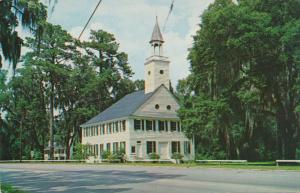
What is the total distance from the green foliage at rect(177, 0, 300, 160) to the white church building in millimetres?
10129

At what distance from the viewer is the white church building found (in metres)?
50.2

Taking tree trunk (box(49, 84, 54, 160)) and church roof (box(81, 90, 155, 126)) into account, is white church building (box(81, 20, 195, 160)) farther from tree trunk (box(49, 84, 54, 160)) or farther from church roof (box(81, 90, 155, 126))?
tree trunk (box(49, 84, 54, 160))

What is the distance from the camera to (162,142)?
52125 mm

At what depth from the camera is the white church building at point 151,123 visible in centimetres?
5022

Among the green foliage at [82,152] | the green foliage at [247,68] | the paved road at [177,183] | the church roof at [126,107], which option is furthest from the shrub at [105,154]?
the paved road at [177,183]

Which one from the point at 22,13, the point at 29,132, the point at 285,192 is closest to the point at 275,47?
the point at 22,13

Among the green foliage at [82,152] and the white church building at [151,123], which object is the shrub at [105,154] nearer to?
the white church building at [151,123]

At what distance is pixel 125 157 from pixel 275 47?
Answer: 883 inches

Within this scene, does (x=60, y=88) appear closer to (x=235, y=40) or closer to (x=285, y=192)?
(x=235, y=40)

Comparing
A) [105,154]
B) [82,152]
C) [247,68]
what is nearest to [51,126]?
[82,152]

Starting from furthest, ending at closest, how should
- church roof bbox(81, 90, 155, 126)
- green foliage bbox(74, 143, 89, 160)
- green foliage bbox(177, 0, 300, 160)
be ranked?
green foliage bbox(74, 143, 89, 160) < church roof bbox(81, 90, 155, 126) < green foliage bbox(177, 0, 300, 160)

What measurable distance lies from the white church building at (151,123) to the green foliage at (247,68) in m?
10.1

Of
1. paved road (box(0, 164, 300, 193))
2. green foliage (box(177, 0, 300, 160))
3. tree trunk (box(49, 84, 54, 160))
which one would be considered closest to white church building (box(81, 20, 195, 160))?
green foliage (box(177, 0, 300, 160))

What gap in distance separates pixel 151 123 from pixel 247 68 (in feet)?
61.8
